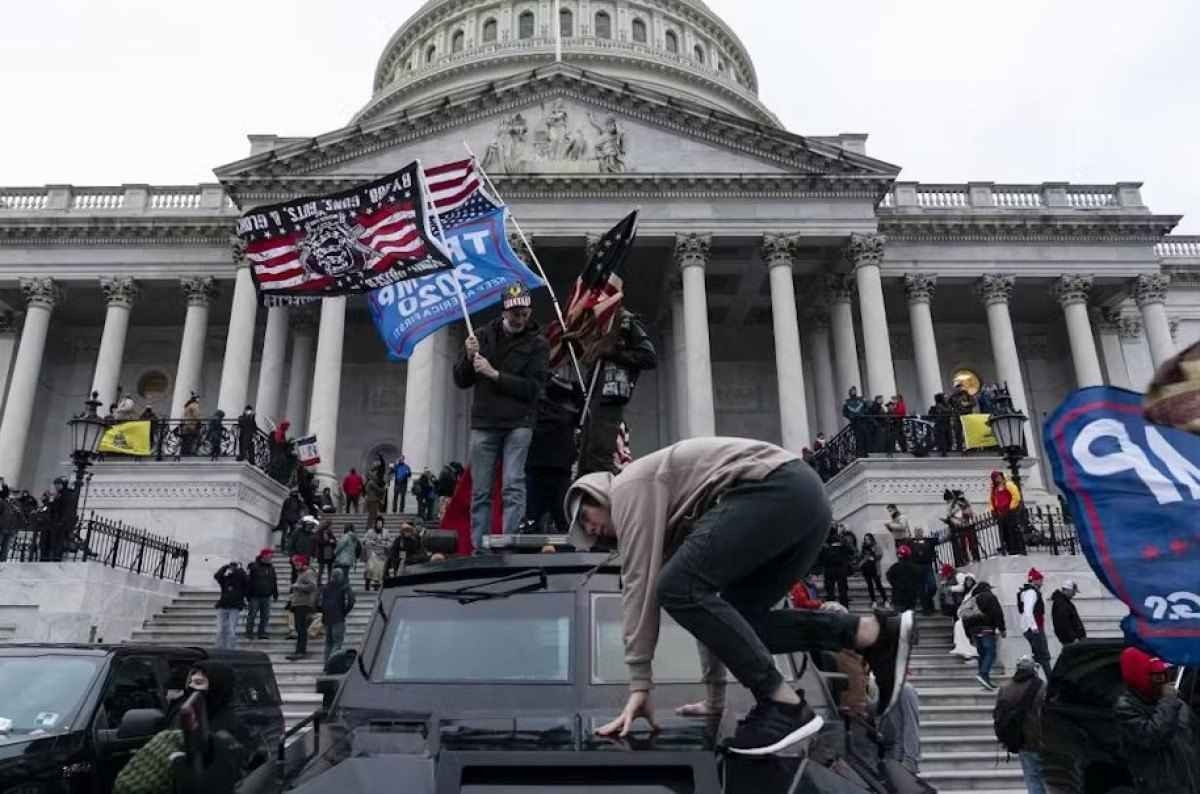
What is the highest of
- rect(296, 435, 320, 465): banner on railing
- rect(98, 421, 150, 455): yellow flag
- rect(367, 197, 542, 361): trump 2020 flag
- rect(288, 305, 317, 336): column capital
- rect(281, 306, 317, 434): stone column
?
rect(288, 305, 317, 336): column capital

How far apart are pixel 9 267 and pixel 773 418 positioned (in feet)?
105

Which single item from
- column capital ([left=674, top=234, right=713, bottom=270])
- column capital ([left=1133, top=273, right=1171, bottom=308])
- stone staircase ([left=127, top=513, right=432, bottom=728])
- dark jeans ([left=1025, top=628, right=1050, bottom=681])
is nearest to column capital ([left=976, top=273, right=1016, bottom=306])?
column capital ([left=1133, top=273, right=1171, bottom=308])

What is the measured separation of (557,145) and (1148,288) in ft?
77.4

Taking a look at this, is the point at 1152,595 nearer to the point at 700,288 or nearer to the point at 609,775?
the point at 609,775

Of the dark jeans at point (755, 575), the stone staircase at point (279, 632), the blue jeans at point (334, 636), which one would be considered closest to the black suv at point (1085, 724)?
Result: the dark jeans at point (755, 575)

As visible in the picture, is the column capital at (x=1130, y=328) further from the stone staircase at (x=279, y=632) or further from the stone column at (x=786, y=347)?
the stone staircase at (x=279, y=632)

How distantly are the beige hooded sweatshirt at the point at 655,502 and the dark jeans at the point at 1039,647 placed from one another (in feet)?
39.6

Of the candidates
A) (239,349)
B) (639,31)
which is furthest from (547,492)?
(639,31)

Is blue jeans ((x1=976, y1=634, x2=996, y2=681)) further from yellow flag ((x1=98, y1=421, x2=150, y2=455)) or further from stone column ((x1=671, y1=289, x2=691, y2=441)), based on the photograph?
yellow flag ((x1=98, y1=421, x2=150, y2=455))

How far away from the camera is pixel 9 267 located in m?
35.6

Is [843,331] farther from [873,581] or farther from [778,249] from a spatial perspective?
[873,581]

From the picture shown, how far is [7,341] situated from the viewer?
37375 mm

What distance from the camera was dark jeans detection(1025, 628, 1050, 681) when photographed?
13.2 m

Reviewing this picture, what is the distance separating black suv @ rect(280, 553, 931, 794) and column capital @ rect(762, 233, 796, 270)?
28319 millimetres
